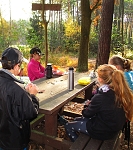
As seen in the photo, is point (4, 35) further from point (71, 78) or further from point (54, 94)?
point (54, 94)

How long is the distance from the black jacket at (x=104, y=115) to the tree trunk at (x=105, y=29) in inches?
124

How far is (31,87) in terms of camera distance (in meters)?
2.10

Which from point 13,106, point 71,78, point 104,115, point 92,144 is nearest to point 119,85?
point 104,115

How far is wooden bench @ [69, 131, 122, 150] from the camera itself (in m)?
2.19

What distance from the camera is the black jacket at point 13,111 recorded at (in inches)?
70.7

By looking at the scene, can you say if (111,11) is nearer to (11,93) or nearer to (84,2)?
(84,2)

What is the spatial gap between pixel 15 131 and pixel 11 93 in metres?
0.44

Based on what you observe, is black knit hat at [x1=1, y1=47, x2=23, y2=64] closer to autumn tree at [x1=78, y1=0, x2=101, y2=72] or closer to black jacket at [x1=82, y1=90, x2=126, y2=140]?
black jacket at [x1=82, y1=90, x2=126, y2=140]

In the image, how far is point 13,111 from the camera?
6.07 ft

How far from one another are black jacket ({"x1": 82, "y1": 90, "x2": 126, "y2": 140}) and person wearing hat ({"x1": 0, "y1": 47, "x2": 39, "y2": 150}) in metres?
0.73

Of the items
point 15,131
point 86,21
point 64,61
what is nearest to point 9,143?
point 15,131

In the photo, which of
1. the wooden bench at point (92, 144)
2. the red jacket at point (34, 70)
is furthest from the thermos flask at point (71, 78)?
the red jacket at point (34, 70)

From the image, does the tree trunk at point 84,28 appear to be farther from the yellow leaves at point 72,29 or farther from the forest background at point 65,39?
the yellow leaves at point 72,29

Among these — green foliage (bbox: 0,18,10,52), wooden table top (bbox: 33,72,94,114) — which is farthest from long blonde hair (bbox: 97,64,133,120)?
green foliage (bbox: 0,18,10,52)
